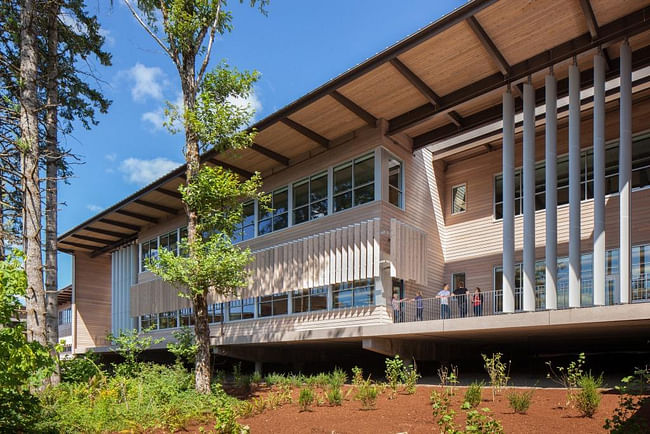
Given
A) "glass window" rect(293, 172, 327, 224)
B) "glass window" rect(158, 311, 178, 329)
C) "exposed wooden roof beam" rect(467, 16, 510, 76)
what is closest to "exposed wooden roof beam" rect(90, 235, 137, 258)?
"glass window" rect(158, 311, 178, 329)

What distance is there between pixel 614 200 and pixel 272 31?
1174 centimetres

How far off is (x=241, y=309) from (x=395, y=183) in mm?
8596

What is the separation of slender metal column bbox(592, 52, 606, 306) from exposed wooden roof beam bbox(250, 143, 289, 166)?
36.9 feet

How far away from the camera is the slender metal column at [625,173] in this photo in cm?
1259

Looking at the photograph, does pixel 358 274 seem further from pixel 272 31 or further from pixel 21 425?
pixel 21 425

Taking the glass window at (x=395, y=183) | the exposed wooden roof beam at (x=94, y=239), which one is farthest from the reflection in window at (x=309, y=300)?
the exposed wooden roof beam at (x=94, y=239)

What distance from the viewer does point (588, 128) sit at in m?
17.1

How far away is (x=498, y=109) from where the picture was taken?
17.4m

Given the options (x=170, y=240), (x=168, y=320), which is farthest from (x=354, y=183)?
(x=168, y=320)

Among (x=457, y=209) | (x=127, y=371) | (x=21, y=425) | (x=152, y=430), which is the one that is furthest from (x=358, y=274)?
(x=21, y=425)

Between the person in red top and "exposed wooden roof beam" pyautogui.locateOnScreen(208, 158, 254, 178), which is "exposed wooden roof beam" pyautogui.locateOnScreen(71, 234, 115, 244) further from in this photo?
the person in red top

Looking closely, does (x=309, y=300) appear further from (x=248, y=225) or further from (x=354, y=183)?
(x=248, y=225)

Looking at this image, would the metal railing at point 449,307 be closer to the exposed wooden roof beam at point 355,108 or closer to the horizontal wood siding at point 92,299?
the exposed wooden roof beam at point 355,108

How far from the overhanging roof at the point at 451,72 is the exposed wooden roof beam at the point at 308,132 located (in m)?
0.04
